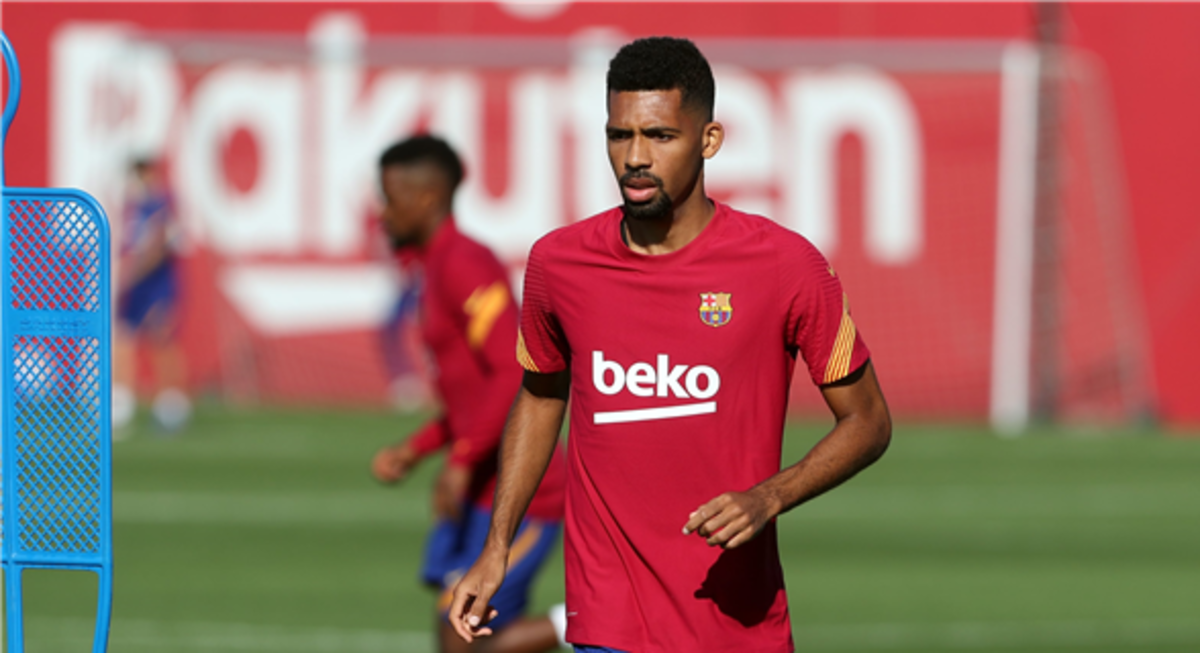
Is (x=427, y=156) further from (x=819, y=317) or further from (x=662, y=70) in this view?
(x=819, y=317)

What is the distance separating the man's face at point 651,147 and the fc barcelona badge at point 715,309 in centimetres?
23

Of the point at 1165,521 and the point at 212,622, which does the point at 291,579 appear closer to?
the point at 212,622

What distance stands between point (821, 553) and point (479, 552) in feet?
16.0

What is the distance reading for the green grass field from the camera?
8555 millimetres

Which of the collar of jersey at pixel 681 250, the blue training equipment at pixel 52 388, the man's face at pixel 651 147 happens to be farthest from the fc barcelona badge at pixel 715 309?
the blue training equipment at pixel 52 388

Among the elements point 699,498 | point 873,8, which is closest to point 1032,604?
point 699,498

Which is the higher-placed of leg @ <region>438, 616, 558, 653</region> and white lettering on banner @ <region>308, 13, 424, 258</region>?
white lettering on banner @ <region>308, 13, 424, 258</region>

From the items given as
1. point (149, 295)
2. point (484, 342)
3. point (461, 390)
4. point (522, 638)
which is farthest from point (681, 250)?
point (149, 295)

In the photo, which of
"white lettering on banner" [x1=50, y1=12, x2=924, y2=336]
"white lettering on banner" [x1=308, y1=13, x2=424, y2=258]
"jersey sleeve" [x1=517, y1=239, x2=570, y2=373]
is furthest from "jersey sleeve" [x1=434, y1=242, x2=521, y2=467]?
"white lettering on banner" [x1=308, y1=13, x2=424, y2=258]

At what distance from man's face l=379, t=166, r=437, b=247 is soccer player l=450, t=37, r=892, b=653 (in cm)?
237

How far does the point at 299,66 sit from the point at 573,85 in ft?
10.2

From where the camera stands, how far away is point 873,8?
19266 millimetres

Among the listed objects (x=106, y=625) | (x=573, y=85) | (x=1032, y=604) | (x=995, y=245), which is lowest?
(x=1032, y=604)

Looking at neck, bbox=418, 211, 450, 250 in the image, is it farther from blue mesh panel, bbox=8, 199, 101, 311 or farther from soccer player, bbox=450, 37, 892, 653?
blue mesh panel, bbox=8, 199, 101, 311
